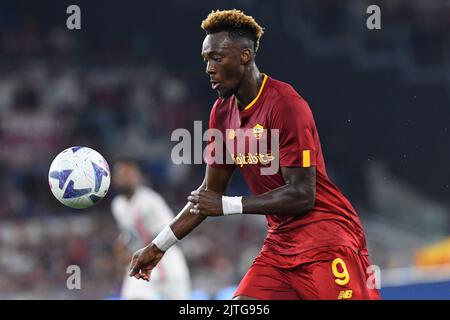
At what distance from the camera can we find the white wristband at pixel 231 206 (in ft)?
16.9

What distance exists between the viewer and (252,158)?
5.34 meters

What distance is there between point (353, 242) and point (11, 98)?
36.7ft

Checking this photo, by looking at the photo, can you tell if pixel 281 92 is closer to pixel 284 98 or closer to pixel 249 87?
pixel 284 98

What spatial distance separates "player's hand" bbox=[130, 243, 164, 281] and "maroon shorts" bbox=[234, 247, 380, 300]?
0.58 m

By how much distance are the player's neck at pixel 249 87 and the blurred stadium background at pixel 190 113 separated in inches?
295

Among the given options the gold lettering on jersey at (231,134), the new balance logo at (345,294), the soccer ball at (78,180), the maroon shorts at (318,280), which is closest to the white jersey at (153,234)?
the soccer ball at (78,180)

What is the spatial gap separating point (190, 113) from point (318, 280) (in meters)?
11.8

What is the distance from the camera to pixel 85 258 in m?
13.4

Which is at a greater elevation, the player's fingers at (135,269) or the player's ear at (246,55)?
the player's ear at (246,55)

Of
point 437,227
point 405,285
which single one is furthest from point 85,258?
point 437,227

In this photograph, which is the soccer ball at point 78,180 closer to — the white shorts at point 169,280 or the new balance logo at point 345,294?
the new balance logo at point 345,294

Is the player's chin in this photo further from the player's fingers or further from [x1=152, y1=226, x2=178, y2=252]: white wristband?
the player's fingers

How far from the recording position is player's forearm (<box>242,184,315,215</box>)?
5121 mm

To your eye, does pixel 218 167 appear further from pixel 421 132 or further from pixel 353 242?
pixel 421 132
